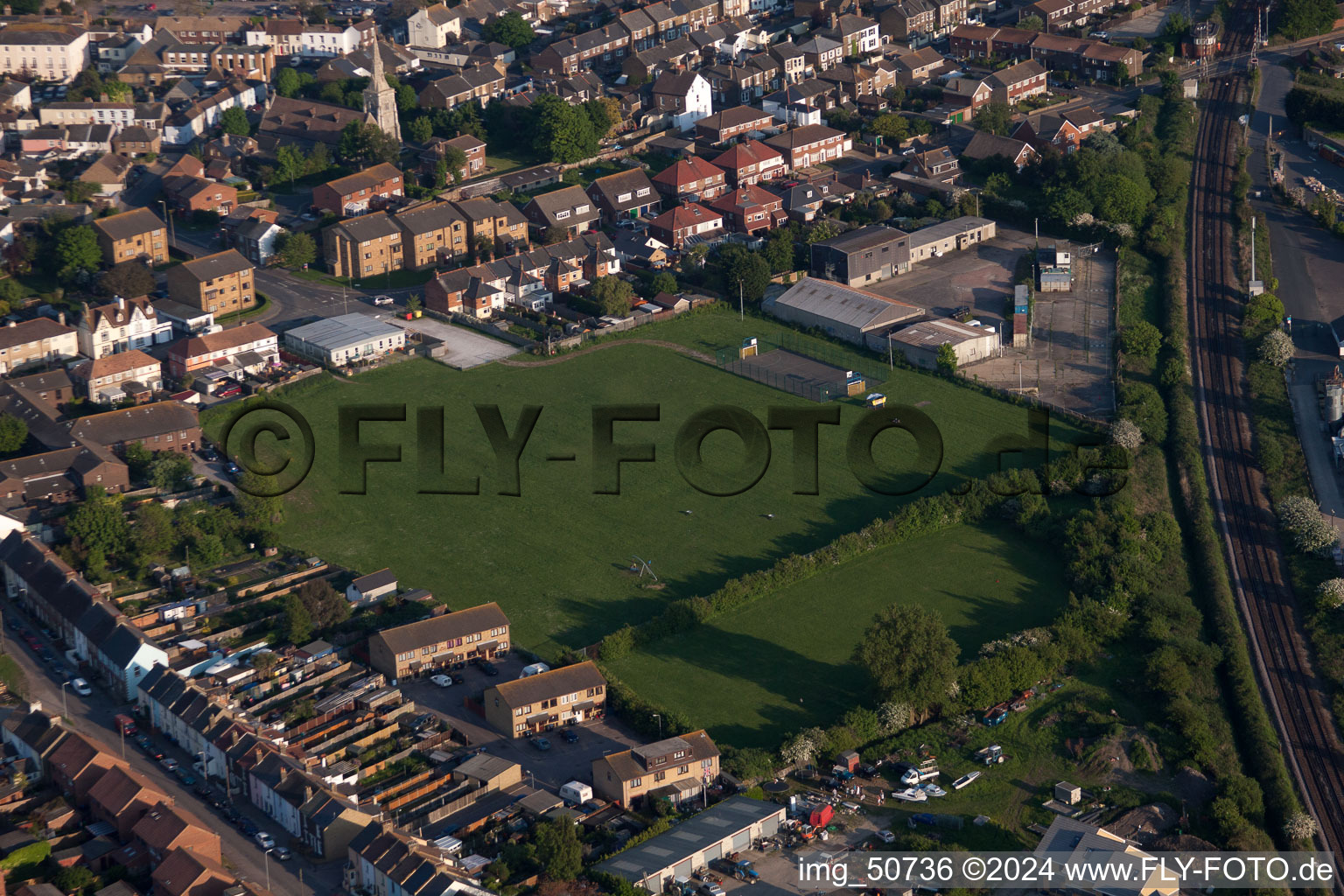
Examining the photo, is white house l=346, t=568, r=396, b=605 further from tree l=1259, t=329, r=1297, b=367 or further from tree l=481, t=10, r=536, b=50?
tree l=481, t=10, r=536, b=50

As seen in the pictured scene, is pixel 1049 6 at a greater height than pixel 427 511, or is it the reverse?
pixel 1049 6

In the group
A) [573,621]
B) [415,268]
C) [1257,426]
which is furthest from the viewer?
[415,268]

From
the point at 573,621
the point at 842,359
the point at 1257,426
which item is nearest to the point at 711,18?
the point at 842,359

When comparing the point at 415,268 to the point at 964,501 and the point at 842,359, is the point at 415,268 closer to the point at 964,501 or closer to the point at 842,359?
the point at 842,359

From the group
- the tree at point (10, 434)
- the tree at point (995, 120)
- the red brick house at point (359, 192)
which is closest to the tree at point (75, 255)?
the red brick house at point (359, 192)

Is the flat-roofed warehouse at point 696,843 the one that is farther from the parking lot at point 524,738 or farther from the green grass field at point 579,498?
the green grass field at point 579,498

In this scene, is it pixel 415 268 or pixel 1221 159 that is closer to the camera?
pixel 415 268

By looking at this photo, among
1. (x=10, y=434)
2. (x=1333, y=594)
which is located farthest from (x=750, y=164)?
(x=1333, y=594)
